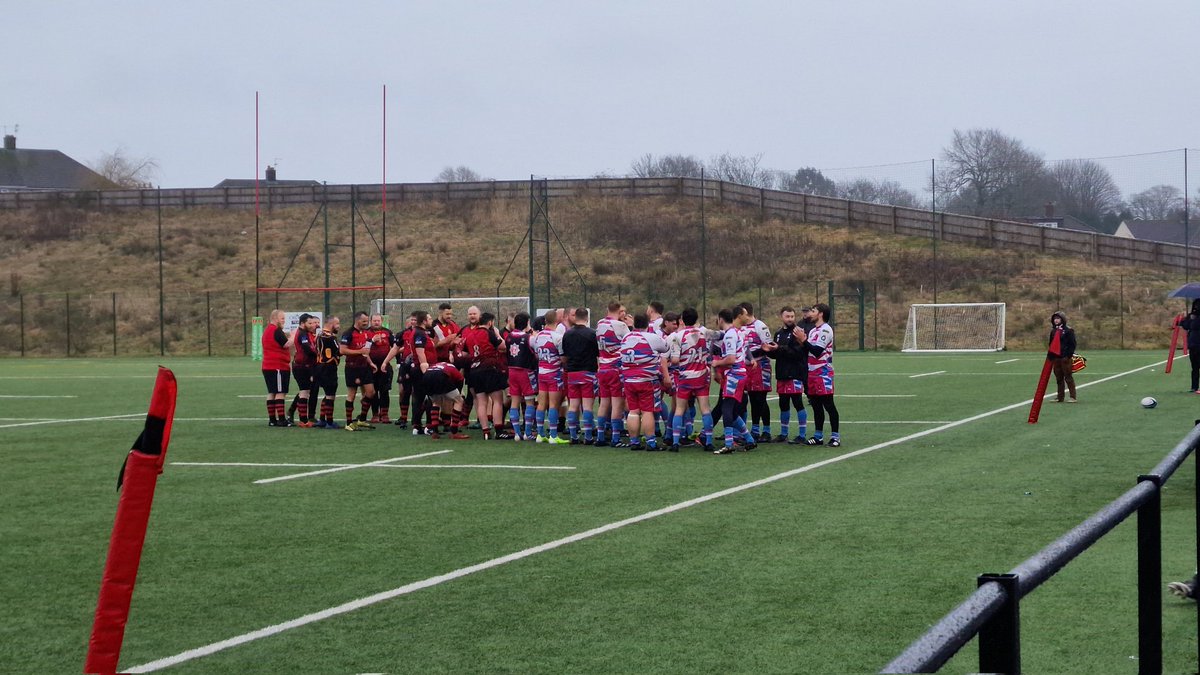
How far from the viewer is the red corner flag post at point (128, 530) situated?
10.4 ft

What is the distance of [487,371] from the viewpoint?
18594mm

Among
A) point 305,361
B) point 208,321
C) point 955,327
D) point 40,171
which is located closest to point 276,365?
point 305,361

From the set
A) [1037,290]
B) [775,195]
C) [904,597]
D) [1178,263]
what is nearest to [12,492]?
[904,597]

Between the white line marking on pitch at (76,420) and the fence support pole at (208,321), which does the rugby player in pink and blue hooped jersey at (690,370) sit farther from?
the fence support pole at (208,321)

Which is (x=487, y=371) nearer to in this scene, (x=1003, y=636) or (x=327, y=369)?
(x=327, y=369)

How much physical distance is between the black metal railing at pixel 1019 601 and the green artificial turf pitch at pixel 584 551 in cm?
73

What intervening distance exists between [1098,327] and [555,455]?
40.2 m

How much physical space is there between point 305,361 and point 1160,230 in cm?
5561

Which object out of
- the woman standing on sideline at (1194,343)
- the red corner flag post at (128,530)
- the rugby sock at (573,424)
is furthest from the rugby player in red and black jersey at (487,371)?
the red corner flag post at (128,530)

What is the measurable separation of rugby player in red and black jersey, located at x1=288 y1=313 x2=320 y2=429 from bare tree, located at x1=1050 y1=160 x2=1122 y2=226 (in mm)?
45876

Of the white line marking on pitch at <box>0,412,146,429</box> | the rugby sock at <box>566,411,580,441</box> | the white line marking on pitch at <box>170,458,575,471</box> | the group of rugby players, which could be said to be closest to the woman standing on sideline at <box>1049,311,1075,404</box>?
the group of rugby players

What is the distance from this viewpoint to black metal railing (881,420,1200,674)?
83.3 inches

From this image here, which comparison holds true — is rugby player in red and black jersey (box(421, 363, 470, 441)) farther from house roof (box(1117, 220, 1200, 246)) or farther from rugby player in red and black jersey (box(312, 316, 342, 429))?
house roof (box(1117, 220, 1200, 246))

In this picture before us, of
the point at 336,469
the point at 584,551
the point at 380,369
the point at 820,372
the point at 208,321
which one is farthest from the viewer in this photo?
the point at 208,321
